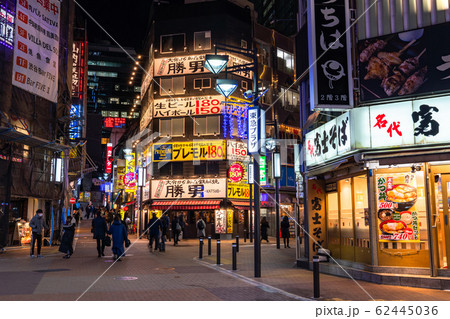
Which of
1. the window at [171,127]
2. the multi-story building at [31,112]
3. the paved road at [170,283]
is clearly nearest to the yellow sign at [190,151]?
the window at [171,127]

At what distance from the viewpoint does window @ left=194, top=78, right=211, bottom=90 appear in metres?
38.0

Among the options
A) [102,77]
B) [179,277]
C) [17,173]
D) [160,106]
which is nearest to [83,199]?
[102,77]

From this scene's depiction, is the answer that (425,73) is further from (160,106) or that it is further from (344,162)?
(160,106)

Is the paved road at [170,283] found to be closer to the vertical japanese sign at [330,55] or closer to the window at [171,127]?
the vertical japanese sign at [330,55]

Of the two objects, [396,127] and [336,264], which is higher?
[396,127]

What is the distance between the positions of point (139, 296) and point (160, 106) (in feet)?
102

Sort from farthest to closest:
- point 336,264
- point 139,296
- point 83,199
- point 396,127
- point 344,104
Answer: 1. point 83,199
2. point 336,264
3. point 344,104
4. point 396,127
5. point 139,296

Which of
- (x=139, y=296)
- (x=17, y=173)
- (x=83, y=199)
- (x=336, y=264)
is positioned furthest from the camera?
(x=83, y=199)

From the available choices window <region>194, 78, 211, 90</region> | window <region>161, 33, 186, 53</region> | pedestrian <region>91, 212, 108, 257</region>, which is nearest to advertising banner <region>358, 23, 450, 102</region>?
pedestrian <region>91, 212, 108, 257</region>

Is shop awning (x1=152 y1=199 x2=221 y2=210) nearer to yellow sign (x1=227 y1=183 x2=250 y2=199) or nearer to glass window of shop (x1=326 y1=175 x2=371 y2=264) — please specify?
yellow sign (x1=227 y1=183 x2=250 y2=199)

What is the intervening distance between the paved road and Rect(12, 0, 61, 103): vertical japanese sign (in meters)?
10.2

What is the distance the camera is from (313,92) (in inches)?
454

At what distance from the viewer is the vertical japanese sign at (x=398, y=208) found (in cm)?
1112

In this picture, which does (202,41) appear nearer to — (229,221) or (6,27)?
(229,221)
